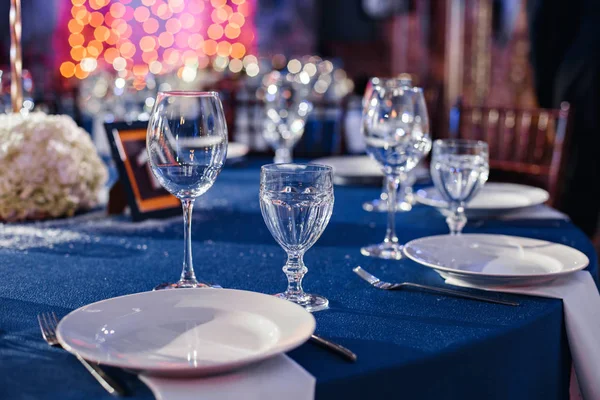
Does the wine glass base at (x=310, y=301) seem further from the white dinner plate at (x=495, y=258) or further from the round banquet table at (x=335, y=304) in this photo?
the white dinner plate at (x=495, y=258)

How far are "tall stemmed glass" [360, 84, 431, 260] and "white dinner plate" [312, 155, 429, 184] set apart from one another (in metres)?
0.53

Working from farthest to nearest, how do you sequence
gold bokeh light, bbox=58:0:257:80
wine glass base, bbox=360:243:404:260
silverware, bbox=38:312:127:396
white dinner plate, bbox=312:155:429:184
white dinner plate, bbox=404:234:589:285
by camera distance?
gold bokeh light, bbox=58:0:257:80, white dinner plate, bbox=312:155:429:184, wine glass base, bbox=360:243:404:260, white dinner plate, bbox=404:234:589:285, silverware, bbox=38:312:127:396

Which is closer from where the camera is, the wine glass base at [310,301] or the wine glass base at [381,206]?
the wine glass base at [310,301]

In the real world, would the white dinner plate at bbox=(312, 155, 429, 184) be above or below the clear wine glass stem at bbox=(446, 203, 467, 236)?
below

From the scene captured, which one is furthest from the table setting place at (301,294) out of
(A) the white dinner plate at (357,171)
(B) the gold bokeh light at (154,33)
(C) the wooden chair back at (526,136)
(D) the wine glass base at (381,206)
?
(B) the gold bokeh light at (154,33)

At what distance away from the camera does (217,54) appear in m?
9.70

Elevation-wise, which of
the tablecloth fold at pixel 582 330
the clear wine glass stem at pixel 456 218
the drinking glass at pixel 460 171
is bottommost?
the tablecloth fold at pixel 582 330

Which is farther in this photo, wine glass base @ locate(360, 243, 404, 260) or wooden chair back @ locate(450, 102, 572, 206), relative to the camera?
wooden chair back @ locate(450, 102, 572, 206)

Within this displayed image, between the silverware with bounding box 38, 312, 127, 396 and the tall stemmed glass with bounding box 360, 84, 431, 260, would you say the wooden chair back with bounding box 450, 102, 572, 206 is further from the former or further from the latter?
the silverware with bounding box 38, 312, 127, 396

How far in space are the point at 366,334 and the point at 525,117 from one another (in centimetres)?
179

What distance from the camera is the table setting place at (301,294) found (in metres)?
0.76

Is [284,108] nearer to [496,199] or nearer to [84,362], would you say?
[496,199]

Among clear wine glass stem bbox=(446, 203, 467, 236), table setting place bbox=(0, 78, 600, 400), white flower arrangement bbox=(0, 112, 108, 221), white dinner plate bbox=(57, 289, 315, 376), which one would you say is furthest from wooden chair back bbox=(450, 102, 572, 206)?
white dinner plate bbox=(57, 289, 315, 376)

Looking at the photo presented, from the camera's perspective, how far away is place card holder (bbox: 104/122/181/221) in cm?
155
